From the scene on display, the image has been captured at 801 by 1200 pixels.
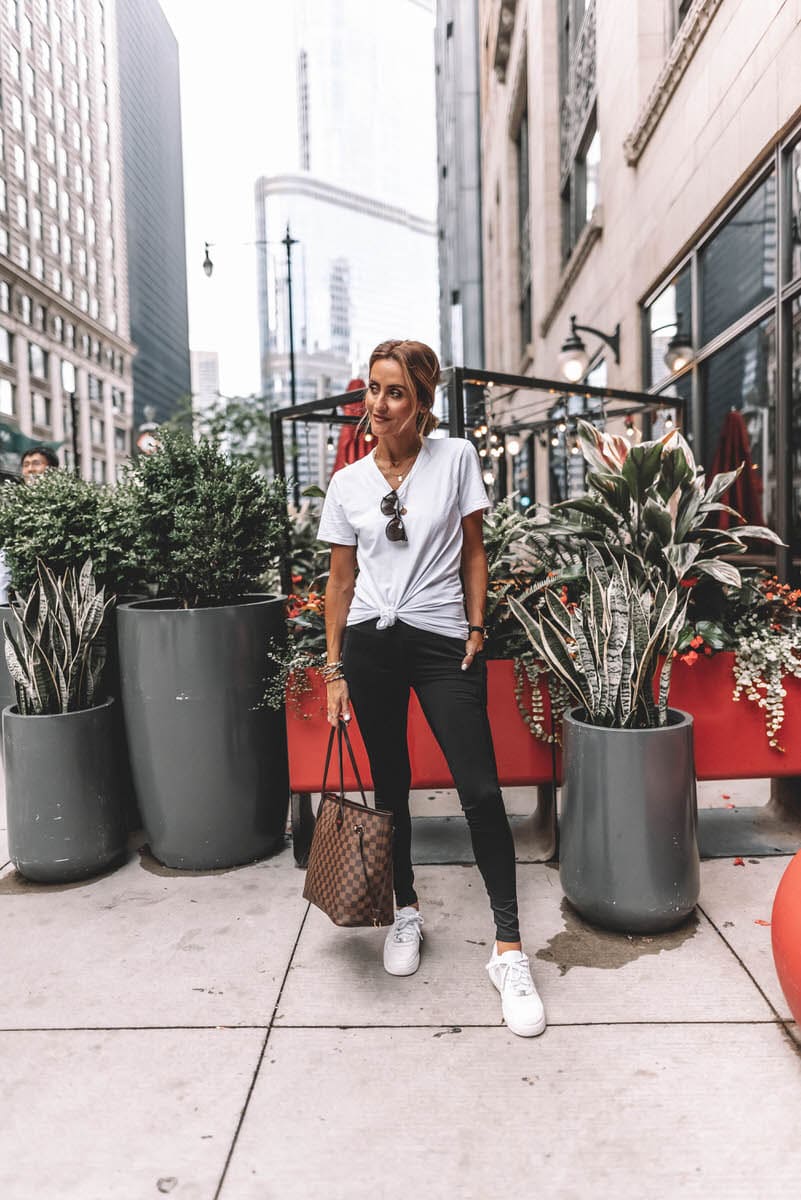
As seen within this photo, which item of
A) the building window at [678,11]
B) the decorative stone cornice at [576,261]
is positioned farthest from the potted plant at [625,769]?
the decorative stone cornice at [576,261]

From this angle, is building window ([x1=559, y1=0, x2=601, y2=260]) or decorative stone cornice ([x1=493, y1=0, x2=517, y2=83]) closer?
building window ([x1=559, y1=0, x2=601, y2=260])

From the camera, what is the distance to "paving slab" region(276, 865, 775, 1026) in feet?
8.25

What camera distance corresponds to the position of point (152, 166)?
17.0 meters

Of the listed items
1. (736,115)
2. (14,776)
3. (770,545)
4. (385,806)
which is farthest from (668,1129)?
(736,115)

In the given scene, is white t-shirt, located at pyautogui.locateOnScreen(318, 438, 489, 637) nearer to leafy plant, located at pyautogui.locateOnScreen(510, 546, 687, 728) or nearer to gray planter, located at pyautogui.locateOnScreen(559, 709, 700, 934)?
leafy plant, located at pyautogui.locateOnScreen(510, 546, 687, 728)

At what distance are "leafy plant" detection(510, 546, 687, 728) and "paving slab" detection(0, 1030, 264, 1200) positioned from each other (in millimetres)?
1696

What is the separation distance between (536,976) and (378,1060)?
26.7 inches

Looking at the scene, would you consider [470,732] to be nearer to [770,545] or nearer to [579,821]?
[579,821]

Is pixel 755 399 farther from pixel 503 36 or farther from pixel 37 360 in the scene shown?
pixel 37 360

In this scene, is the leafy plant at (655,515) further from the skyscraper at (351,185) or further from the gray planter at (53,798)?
the skyscraper at (351,185)

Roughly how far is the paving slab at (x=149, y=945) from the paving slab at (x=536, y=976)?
0.56 ft

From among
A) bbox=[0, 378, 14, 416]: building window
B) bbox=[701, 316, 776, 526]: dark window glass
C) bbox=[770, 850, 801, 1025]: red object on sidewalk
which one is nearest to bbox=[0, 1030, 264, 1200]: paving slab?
bbox=[770, 850, 801, 1025]: red object on sidewalk

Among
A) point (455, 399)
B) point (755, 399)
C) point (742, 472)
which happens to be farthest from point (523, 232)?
point (455, 399)

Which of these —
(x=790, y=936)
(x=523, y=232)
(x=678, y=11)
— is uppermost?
(x=523, y=232)
